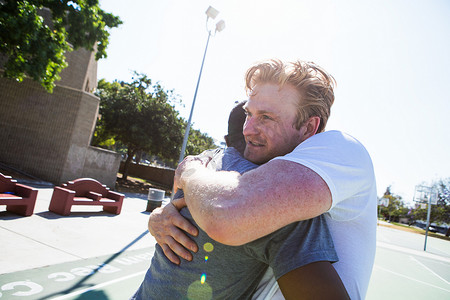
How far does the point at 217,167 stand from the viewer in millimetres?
1371

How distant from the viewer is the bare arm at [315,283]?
0.88 m

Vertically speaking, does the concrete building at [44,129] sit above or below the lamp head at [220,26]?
below

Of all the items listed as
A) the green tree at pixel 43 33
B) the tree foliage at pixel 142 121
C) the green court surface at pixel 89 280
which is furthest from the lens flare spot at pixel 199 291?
the tree foliage at pixel 142 121

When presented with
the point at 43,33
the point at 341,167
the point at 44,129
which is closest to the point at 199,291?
the point at 341,167

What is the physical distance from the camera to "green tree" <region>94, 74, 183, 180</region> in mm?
21750

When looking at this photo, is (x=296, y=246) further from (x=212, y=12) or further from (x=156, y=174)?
(x=156, y=174)

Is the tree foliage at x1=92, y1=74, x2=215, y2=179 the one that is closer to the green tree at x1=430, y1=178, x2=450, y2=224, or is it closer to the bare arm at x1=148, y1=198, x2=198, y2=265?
the bare arm at x1=148, y1=198, x2=198, y2=265

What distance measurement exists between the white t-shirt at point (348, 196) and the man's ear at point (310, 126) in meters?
0.24

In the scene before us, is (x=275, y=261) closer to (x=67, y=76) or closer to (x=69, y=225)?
(x=69, y=225)

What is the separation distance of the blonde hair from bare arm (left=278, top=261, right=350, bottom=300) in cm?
72

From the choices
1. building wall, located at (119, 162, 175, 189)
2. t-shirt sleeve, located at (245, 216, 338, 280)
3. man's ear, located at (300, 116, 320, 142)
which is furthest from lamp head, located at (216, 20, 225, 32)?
building wall, located at (119, 162, 175, 189)

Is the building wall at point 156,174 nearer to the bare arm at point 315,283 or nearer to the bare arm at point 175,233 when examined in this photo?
the bare arm at point 175,233

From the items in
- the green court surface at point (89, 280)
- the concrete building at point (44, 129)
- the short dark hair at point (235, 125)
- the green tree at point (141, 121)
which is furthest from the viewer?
the green tree at point (141, 121)

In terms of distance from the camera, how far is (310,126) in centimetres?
144
